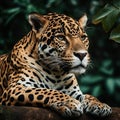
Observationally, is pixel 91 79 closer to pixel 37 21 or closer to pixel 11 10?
pixel 11 10

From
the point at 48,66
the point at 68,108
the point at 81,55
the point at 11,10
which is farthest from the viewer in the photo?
the point at 11,10

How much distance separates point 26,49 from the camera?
957 centimetres

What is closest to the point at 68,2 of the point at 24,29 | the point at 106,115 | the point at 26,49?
the point at 24,29

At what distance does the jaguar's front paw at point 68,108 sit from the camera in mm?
8320

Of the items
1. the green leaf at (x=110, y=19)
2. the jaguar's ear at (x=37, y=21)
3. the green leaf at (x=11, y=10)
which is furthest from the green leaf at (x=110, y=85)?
the green leaf at (x=110, y=19)

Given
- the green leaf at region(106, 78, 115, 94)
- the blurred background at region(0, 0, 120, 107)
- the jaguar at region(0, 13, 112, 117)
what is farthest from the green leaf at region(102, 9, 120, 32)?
the green leaf at region(106, 78, 115, 94)

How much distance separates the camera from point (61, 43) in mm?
9258

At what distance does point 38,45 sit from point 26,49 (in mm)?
220

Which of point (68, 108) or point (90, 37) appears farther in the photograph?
point (90, 37)

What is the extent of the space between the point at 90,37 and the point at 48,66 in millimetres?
6003

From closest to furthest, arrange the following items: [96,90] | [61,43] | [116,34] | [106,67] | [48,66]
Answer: [116,34], [61,43], [48,66], [96,90], [106,67]

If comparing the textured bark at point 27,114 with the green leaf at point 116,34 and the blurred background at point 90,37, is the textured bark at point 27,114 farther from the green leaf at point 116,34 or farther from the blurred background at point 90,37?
the blurred background at point 90,37

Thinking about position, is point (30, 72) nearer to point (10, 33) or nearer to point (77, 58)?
point (77, 58)

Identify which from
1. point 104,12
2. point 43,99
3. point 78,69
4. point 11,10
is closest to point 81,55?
point 78,69
